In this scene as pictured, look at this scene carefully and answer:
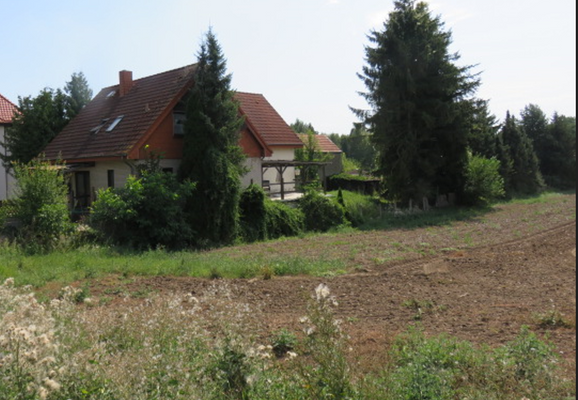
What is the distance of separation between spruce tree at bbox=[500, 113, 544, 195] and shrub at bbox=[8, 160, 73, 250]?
3486cm

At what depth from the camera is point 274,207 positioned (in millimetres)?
22859

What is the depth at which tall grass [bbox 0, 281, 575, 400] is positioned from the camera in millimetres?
3922

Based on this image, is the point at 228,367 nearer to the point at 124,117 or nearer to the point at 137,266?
the point at 137,266

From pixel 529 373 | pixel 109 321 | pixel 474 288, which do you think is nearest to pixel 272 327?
pixel 109 321

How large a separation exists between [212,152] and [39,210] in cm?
668

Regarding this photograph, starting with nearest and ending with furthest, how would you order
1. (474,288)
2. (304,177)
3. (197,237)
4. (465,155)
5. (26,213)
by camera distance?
(474,288) < (26,213) < (197,237) < (465,155) < (304,177)

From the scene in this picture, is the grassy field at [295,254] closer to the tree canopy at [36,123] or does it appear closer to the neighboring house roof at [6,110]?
the tree canopy at [36,123]

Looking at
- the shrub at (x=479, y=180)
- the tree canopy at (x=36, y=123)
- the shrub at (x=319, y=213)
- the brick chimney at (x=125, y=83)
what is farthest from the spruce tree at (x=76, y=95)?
the shrub at (x=479, y=180)

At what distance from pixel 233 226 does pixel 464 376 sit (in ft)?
52.0

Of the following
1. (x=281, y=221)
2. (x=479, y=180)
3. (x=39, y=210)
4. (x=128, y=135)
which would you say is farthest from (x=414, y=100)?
(x=39, y=210)

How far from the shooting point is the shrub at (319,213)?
2444cm

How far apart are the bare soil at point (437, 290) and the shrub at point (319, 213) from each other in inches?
201

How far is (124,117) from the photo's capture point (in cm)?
2502

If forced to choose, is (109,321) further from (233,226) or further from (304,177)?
(304,177)
